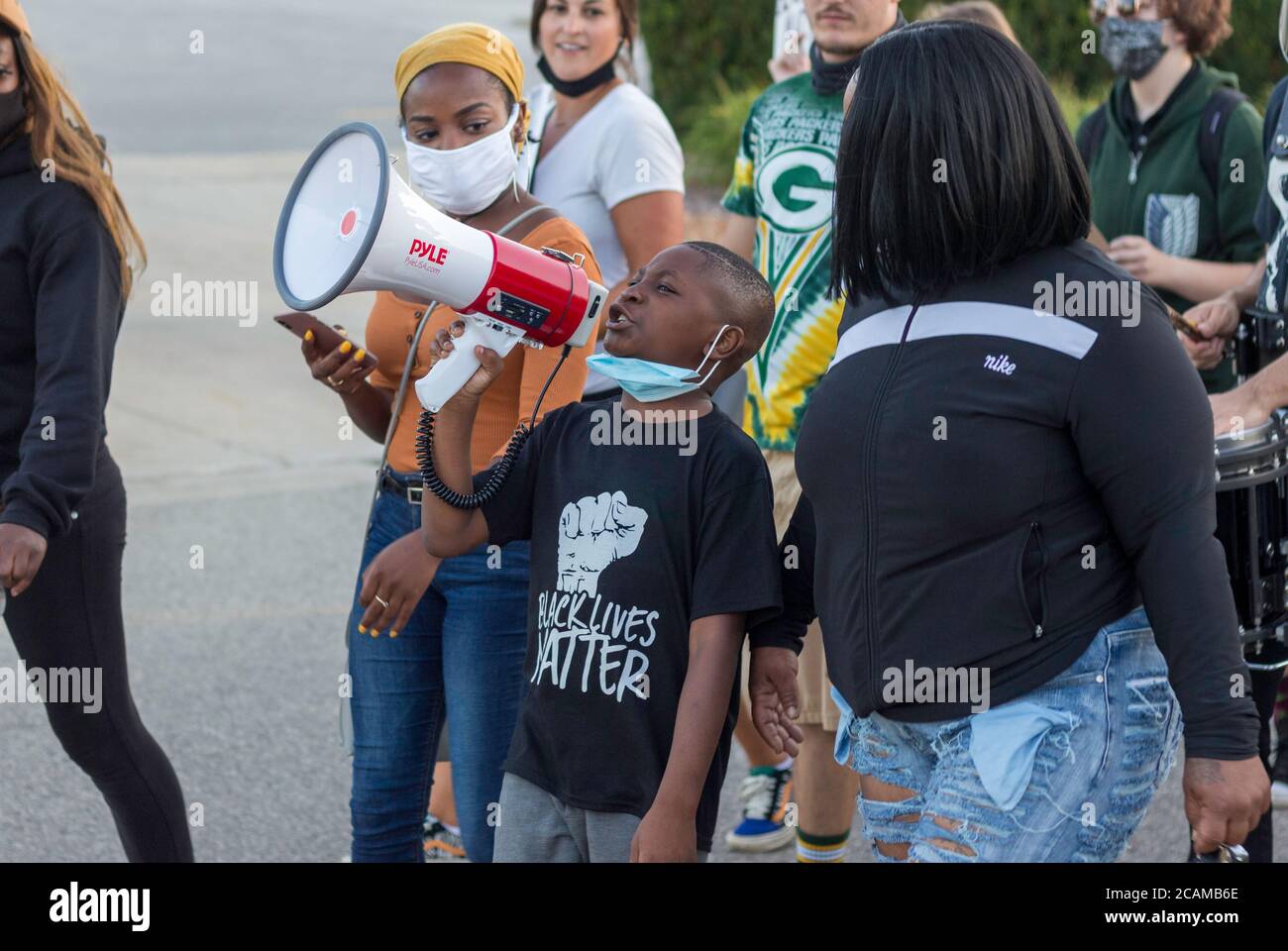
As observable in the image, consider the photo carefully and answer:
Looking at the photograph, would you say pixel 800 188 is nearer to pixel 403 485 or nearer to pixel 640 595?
pixel 403 485

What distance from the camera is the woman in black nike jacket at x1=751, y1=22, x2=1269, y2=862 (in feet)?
7.78

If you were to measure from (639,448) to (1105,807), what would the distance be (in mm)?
979

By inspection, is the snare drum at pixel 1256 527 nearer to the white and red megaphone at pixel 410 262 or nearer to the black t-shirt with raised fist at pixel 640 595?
the black t-shirt with raised fist at pixel 640 595

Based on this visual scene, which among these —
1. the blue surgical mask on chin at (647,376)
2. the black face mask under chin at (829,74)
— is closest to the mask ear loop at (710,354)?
the blue surgical mask on chin at (647,376)

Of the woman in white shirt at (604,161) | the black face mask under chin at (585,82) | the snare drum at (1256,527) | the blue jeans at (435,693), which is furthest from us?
the black face mask under chin at (585,82)

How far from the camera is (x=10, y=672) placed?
5773 mm

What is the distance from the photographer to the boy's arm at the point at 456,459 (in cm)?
292

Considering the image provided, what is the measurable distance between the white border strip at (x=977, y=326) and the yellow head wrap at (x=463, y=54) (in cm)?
122

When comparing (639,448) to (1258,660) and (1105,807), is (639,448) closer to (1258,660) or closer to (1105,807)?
(1105,807)

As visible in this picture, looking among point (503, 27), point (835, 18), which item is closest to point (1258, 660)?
point (835, 18)

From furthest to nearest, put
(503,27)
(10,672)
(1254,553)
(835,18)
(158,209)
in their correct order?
1. (503,27)
2. (158,209)
3. (10,672)
4. (835,18)
5. (1254,553)

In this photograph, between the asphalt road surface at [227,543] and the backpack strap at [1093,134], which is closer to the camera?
the asphalt road surface at [227,543]


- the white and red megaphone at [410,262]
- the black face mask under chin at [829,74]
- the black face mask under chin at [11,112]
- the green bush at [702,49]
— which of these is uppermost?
the green bush at [702,49]

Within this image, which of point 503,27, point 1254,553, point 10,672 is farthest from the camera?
point 503,27
